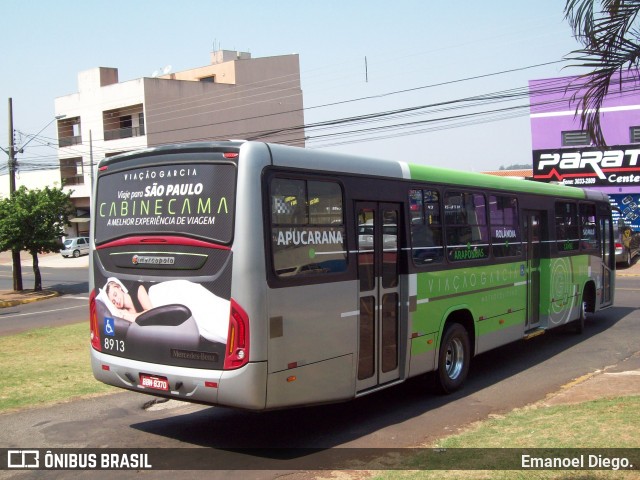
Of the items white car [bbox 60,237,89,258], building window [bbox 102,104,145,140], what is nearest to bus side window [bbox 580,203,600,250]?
building window [bbox 102,104,145,140]

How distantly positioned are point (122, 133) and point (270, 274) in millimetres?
53873

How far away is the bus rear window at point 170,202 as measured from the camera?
6.70m

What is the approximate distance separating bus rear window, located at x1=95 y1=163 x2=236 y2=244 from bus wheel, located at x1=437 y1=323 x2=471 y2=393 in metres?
4.05

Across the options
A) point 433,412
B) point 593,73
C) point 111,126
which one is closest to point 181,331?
point 433,412

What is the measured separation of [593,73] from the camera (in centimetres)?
663

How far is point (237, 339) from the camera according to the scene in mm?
6434

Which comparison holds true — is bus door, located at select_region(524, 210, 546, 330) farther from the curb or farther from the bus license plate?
the curb

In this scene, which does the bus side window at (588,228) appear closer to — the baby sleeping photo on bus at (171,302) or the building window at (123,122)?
the baby sleeping photo on bus at (171,302)

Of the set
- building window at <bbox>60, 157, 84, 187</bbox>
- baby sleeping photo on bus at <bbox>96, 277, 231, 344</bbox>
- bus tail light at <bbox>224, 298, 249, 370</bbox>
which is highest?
building window at <bbox>60, 157, 84, 187</bbox>

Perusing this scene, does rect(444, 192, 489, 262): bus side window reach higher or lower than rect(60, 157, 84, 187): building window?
lower

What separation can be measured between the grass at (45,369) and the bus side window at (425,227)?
481cm

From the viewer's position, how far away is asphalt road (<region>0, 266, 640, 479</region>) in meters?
7.36

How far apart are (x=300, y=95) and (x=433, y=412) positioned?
5840cm

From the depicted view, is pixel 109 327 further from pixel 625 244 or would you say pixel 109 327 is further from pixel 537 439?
pixel 625 244
